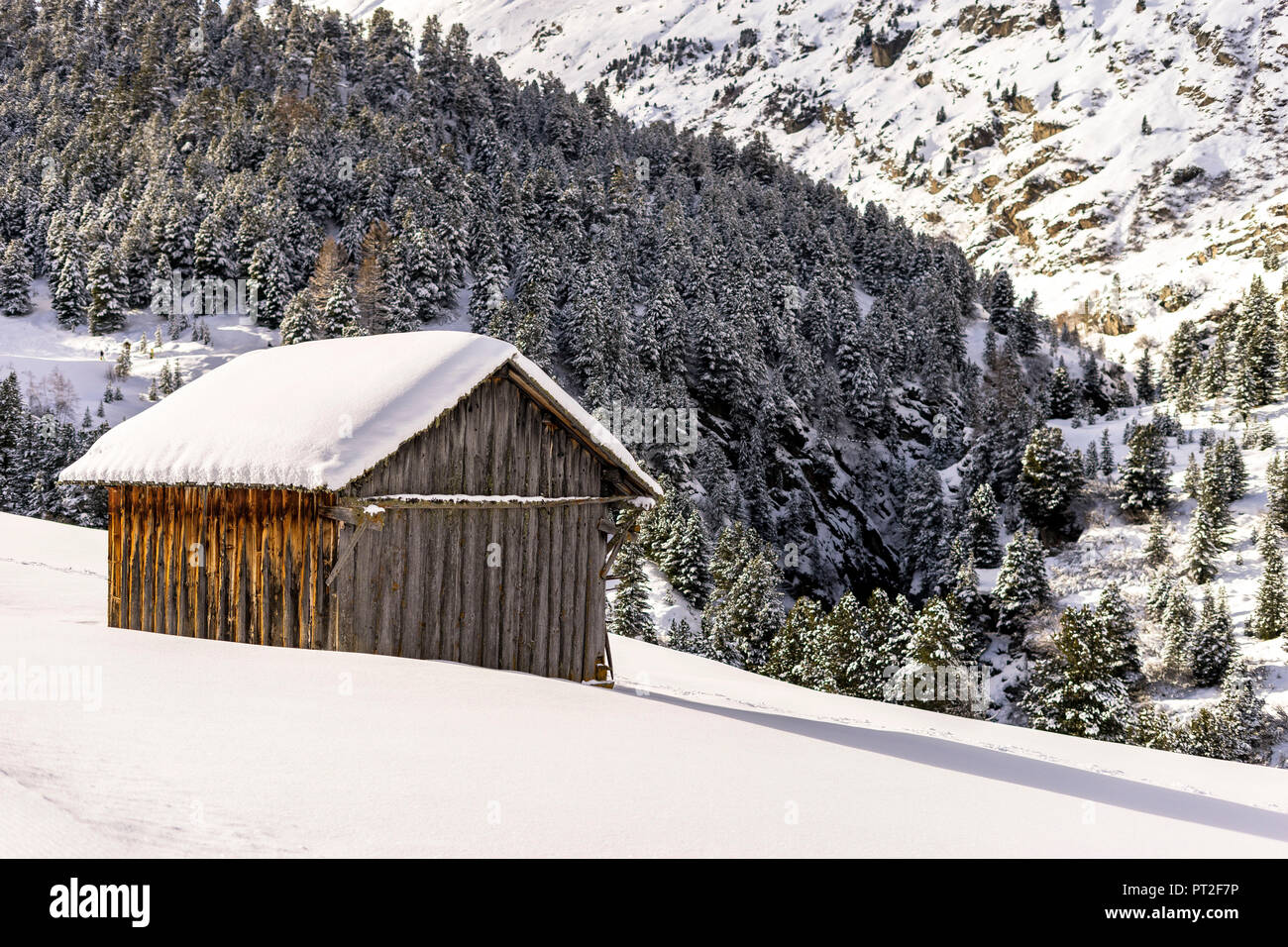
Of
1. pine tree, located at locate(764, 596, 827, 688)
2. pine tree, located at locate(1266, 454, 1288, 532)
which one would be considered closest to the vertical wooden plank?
pine tree, located at locate(764, 596, 827, 688)

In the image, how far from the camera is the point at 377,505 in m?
11.0

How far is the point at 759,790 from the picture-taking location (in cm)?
658

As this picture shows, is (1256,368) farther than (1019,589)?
Yes

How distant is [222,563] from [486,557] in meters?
3.75

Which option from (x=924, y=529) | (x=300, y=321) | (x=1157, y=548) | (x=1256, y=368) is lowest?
(x=1157, y=548)

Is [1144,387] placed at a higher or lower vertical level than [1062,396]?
higher

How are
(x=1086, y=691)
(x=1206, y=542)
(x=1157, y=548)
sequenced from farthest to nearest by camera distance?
(x=1157, y=548)
(x=1206, y=542)
(x=1086, y=691)

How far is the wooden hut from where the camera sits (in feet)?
36.6

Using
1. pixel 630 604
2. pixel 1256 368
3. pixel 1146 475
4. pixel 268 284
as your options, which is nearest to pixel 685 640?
pixel 630 604

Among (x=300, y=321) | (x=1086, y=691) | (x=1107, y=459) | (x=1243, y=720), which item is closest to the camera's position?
(x=1086, y=691)

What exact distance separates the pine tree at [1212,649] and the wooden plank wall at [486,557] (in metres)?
48.7

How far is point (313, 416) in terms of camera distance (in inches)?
447

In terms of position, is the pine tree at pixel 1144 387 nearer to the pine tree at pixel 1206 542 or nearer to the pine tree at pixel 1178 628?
the pine tree at pixel 1206 542

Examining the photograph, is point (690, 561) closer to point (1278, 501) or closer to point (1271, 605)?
point (1271, 605)
